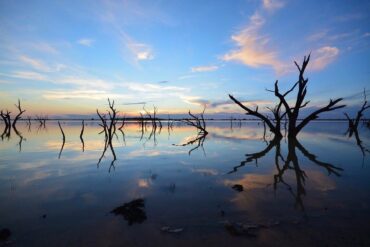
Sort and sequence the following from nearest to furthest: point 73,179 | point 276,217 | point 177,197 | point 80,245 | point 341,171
Answer: 1. point 80,245
2. point 276,217
3. point 177,197
4. point 73,179
5. point 341,171

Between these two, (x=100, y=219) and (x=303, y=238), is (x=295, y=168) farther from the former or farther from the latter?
(x=100, y=219)

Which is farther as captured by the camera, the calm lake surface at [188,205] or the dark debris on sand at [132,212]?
the dark debris on sand at [132,212]

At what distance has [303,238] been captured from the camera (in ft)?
12.7

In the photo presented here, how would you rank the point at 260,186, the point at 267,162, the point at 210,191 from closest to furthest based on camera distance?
the point at 210,191 → the point at 260,186 → the point at 267,162

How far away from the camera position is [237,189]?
652 cm

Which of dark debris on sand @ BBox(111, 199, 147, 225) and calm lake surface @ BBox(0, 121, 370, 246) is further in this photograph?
dark debris on sand @ BBox(111, 199, 147, 225)

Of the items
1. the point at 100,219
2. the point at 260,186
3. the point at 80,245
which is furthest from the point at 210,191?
the point at 80,245

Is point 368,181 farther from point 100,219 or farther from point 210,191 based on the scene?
point 100,219

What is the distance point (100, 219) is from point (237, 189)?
3.39 metres

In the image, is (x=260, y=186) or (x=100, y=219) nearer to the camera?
(x=100, y=219)

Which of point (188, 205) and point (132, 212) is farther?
point (188, 205)

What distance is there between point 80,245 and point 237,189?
3957 millimetres

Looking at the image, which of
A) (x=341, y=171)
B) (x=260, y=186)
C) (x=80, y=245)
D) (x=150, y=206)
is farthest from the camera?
(x=341, y=171)

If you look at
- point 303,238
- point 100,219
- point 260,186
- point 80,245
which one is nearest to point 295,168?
point 260,186
